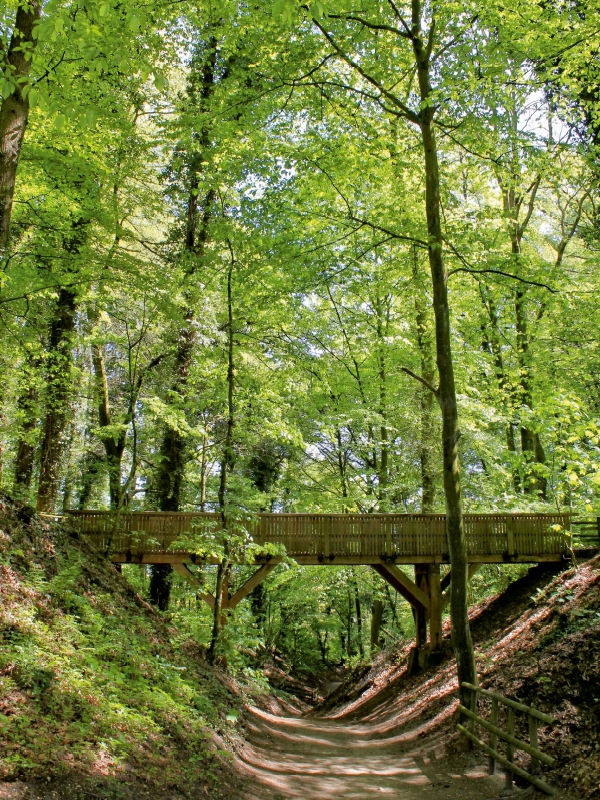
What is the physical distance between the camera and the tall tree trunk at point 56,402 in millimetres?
11180

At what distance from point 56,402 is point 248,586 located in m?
5.46

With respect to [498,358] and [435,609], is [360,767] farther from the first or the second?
[498,358]

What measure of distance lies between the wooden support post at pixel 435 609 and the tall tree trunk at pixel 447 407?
623 centimetres

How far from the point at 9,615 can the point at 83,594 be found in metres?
2.19

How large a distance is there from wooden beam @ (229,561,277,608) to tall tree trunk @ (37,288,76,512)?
13.6 feet

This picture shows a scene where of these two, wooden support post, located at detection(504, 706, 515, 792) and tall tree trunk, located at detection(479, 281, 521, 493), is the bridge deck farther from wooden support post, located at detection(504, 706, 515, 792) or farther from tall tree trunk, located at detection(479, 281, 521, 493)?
wooden support post, located at detection(504, 706, 515, 792)

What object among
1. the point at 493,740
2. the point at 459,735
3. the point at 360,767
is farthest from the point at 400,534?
the point at 493,740

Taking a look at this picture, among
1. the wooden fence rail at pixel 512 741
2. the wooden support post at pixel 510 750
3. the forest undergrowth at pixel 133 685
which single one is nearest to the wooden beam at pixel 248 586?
the forest undergrowth at pixel 133 685

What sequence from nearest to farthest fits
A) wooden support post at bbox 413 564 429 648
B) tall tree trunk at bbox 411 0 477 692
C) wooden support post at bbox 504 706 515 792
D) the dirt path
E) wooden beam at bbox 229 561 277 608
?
1. wooden support post at bbox 504 706 515 792
2. the dirt path
3. tall tree trunk at bbox 411 0 477 692
4. wooden beam at bbox 229 561 277 608
5. wooden support post at bbox 413 564 429 648

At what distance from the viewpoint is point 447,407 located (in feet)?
25.2

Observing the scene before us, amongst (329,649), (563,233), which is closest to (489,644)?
(563,233)

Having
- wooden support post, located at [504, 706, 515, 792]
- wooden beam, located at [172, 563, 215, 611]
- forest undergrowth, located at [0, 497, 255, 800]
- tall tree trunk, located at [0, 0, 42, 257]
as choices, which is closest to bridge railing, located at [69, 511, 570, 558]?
wooden beam, located at [172, 563, 215, 611]

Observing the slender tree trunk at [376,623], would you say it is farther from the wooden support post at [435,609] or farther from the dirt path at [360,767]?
the dirt path at [360,767]

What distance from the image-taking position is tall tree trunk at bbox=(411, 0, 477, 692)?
7316mm
